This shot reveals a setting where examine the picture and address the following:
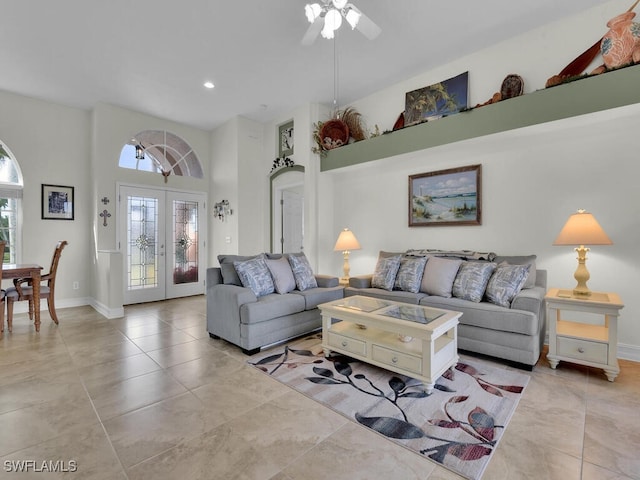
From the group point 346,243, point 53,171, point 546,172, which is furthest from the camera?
point 53,171

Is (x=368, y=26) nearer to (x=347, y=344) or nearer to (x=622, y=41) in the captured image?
(x=622, y=41)

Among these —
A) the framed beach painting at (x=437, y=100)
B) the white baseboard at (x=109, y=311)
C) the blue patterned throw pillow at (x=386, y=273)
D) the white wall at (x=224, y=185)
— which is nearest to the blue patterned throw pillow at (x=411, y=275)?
→ the blue patterned throw pillow at (x=386, y=273)

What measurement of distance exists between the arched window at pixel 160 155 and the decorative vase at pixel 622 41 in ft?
19.9

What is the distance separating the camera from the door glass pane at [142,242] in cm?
536

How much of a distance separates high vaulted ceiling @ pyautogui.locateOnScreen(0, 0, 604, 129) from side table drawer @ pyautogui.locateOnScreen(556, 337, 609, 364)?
10.1ft

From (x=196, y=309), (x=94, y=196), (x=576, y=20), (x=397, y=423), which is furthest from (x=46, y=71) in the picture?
(x=576, y=20)

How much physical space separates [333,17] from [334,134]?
2399 millimetres

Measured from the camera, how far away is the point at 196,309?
4.91 meters

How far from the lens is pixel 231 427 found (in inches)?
73.2

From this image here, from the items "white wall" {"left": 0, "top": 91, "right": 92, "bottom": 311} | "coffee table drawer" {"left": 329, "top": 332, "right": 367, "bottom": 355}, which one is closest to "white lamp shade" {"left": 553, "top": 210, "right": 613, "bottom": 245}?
"coffee table drawer" {"left": 329, "top": 332, "right": 367, "bottom": 355}

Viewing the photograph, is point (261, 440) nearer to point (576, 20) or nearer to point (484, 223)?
point (484, 223)

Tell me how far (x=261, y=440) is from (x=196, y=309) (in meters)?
3.57

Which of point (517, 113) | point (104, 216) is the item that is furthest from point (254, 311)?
point (104, 216)

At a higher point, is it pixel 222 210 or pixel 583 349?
pixel 222 210
